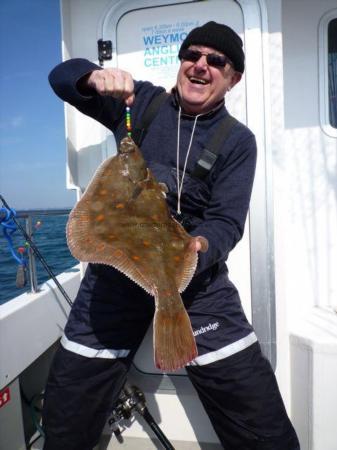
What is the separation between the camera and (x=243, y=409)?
224 cm

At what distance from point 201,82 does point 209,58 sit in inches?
5.6

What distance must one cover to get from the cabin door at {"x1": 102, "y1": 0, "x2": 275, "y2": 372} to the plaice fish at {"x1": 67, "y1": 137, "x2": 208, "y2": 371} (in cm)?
123

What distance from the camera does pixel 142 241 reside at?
1.67m

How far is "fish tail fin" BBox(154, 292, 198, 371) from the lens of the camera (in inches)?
61.0

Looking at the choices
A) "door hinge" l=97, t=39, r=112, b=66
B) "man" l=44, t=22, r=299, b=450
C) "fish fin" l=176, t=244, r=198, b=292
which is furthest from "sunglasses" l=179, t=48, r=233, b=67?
"fish fin" l=176, t=244, r=198, b=292

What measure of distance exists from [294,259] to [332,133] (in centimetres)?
128

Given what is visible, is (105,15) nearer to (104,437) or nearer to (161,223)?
(161,223)

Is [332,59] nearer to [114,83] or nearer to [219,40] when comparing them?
[219,40]

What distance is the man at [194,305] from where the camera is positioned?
2186 millimetres

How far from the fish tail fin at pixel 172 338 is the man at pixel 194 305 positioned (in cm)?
65

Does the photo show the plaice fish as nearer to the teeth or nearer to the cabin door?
the teeth

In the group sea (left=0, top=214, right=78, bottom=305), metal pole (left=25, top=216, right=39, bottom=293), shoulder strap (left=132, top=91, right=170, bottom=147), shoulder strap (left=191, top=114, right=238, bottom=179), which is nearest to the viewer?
shoulder strap (left=191, top=114, right=238, bottom=179)

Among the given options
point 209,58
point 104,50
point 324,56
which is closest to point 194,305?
point 209,58

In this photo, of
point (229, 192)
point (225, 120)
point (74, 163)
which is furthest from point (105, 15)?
point (229, 192)
